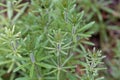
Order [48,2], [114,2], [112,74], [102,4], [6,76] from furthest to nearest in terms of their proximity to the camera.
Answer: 1. [114,2]
2. [102,4]
3. [112,74]
4. [6,76]
5. [48,2]

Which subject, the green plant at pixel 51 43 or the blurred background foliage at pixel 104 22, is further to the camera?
the blurred background foliage at pixel 104 22

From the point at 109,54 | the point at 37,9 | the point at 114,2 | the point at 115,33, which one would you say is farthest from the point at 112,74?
the point at 37,9

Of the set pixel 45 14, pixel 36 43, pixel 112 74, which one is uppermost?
pixel 45 14

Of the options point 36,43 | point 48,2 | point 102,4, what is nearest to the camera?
point 36,43

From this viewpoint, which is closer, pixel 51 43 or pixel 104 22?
pixel 51 43

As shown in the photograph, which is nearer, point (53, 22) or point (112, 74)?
point (53, 22)

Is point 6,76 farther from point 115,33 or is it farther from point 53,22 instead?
point 115,33

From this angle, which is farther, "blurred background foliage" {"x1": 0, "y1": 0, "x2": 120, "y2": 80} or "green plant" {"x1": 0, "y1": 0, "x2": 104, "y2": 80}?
"blurred background foliage" {"x1": 0, "y1": 0, "x2": 120, "y2": 80}

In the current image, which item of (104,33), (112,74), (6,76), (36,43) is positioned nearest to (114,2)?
(104,33)

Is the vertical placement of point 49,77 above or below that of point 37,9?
below

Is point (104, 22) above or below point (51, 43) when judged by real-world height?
above
